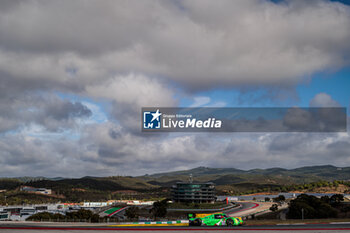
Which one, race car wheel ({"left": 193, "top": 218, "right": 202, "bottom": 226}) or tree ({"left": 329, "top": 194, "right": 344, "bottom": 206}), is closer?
race car wheel ({"left": 193, "top": 218, "right": 202, "bottom": 226})

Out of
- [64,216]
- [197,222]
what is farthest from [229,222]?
[64,216]

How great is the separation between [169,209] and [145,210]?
11.9m

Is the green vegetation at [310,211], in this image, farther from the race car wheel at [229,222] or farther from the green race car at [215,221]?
the race car wheel at [229,222]

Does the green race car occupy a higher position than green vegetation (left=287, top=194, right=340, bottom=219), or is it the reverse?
the green race car

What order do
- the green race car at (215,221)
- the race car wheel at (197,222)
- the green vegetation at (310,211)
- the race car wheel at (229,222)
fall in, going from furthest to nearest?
the green vegetation at (310,211)
the race car wheel at (197,222)
the green race car at (215,221)
the race car wheel at (229,222)

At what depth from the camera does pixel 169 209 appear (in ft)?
524

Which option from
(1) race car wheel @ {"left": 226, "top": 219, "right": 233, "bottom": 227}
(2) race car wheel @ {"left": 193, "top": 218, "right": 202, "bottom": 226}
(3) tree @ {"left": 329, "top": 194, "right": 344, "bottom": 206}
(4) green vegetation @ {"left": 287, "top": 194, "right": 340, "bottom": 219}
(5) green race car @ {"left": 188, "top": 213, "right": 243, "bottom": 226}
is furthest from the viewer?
(3) tree @ {"left": 329, "top": 194, "right": 344, "bottom": 206}

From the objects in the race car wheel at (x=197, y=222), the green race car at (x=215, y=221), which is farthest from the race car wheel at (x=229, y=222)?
the race car wheel at (x=197, y=222)

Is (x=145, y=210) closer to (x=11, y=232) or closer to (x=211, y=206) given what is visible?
(x=211, y=206)

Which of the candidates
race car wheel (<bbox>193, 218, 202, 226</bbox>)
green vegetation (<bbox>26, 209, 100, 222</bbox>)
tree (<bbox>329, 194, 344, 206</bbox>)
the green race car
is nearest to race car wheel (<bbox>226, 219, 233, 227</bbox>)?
the green race car

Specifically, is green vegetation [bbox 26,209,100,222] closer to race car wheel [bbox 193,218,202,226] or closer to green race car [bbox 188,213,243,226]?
race car wheel [bbox 193,218,202,226]

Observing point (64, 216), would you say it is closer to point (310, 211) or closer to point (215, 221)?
point (215, 221)

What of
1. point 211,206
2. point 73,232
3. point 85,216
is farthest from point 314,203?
point 73,232

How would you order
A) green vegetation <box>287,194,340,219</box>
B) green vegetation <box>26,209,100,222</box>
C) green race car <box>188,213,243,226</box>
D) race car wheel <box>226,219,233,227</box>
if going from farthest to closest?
green vegetation <box>287,194,340,219</box>, green vegetation <box>26,209,100,222</box>, green race car <box>188,213,243,226</box>, race car wheel <box>226,219,233,227</box>
